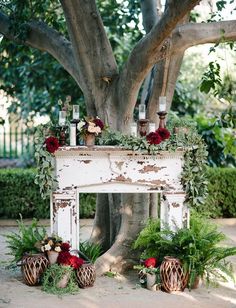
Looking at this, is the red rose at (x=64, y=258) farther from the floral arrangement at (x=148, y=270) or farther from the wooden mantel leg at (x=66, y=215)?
the floral arrangement at (x=148, y=270)

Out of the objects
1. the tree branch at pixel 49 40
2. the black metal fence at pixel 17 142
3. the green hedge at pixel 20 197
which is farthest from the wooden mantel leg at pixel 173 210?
the black metal fence at pixel 17 142

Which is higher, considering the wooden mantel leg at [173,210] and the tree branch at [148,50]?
the tree branch at [148,50]

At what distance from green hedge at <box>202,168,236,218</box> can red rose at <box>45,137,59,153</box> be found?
18.6ft

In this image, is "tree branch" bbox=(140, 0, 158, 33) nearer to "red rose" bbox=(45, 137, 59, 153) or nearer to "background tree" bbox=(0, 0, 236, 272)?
"background tree" bbox=(0, 0, 236, 272)

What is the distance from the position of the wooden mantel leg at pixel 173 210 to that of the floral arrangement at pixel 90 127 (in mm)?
1100

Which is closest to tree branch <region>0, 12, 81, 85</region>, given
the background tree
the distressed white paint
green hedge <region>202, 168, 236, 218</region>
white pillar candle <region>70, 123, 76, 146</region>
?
the background tree

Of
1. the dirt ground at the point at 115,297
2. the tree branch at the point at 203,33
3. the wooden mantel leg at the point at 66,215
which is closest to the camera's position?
the dirt ground at the point at 115,297

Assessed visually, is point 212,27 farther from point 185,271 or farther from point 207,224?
point 185,271

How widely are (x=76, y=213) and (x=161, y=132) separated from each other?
1.38 metres

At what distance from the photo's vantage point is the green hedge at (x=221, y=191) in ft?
38.3

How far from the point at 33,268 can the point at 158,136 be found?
2.06m

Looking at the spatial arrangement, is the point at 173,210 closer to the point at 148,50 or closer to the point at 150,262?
the point at 150,262

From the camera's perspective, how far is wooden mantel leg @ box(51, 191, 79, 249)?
675 cm

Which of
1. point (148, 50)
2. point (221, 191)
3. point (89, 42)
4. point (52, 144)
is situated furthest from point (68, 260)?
point (221, 191)
